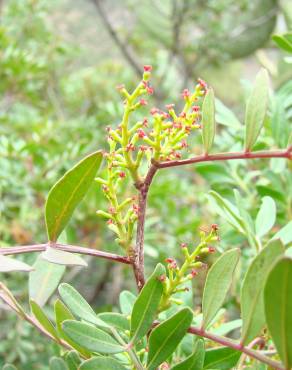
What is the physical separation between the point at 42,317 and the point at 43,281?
0.27 ft

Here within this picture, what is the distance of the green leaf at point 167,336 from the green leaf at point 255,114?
0.42 ft

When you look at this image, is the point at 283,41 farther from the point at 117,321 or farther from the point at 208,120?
the point at 117,321

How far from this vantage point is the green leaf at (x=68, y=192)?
0.41 meters

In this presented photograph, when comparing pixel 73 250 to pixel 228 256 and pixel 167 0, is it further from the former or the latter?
pixel 167 0

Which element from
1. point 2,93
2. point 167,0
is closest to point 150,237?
point 2,93

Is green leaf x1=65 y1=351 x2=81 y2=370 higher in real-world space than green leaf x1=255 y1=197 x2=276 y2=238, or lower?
lower

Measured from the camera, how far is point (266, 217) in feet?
1.73

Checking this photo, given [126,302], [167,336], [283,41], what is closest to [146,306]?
[167,336]

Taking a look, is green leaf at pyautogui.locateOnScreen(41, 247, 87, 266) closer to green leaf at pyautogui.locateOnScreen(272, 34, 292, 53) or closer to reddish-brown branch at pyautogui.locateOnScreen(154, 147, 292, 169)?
reddish-brown branch at pyautogui.locateOnScreen(154, 147, 292, 169)

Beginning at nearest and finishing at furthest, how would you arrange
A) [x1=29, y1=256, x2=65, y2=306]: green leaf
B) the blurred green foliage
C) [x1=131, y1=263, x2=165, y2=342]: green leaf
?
[x1=131, y1=263, x2=165, y2=342]: green leaf < [x1=29, y1=256, x2=65, y2=306]: green leaf < the blurred green foliage

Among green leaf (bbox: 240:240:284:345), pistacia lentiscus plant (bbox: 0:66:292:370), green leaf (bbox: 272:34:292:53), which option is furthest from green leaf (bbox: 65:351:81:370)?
green leaf (bbox: 272:34:292:53)

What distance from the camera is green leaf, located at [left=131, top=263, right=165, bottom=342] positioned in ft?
1.27

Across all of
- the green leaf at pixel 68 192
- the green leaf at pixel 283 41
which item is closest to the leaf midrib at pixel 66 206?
the green leaf at pixel 68 192

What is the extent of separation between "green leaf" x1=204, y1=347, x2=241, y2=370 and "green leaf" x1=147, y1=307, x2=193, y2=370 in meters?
0.06
